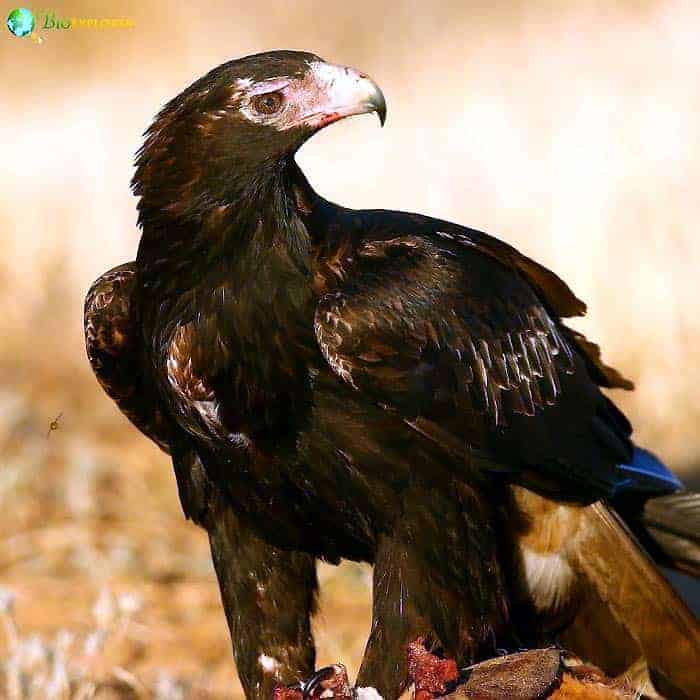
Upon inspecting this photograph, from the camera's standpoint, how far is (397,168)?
998cm

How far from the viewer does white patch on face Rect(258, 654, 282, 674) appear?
4895mm

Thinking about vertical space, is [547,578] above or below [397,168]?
below

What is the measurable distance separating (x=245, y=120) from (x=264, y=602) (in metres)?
1.58

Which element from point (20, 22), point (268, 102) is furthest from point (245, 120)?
point (20, 22)

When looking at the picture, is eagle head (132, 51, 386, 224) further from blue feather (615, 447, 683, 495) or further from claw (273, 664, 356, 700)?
blue feather (615, 447, 683, 495)

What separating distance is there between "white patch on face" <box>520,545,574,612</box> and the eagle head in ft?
4.97

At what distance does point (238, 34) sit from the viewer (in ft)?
33.5

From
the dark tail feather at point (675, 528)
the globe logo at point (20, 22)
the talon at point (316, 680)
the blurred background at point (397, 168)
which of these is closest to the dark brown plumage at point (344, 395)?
the talon at point (316, 680)

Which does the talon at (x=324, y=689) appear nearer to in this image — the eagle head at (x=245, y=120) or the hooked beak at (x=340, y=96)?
the eagle head at (x=245, y=120)

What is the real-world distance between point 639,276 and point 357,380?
5607 mm

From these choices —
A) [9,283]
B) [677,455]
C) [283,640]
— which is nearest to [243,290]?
[283,640]

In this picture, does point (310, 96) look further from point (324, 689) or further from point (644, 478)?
point (644, 478)

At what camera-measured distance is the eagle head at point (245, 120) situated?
13.3ft

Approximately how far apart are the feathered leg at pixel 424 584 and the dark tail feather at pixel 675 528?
0.89m
